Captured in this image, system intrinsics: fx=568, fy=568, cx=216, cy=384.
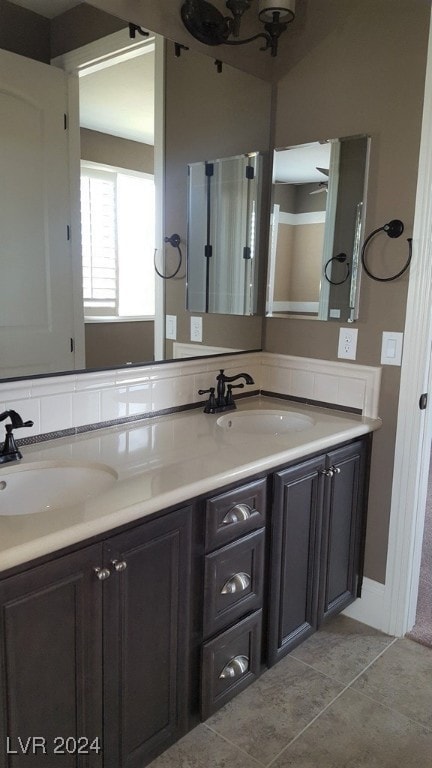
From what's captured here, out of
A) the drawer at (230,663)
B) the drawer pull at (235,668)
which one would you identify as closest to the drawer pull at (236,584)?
the drawer at (230,663)

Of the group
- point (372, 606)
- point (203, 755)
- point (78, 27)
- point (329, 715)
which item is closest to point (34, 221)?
point (78, 27)

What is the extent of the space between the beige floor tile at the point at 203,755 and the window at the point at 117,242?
4.44 ft

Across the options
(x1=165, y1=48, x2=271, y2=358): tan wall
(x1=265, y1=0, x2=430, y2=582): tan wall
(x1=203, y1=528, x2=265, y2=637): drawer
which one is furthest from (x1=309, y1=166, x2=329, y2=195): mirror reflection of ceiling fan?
(x1=203, y1=528, x2=265, y2=637): drawer

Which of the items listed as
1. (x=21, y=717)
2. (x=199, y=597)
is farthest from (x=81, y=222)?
(x=21, y=717)

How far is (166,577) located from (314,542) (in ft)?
2.37

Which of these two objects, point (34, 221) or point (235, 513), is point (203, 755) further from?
point (34, 221)

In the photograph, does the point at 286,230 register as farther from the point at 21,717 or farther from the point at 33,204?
the point at 21,717

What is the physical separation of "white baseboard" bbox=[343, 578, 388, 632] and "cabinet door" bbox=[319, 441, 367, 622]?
54 millimetres

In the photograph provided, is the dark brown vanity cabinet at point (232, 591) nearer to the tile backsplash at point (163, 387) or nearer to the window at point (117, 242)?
the tile backsplash at point (163, 387)

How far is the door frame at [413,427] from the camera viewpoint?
6.51 feet

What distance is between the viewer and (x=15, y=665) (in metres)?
1.16

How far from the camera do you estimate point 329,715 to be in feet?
6.05

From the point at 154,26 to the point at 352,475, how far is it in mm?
1742

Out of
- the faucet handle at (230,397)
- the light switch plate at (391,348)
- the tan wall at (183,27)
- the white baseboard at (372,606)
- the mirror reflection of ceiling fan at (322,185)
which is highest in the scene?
the tan wall at (183,27)
